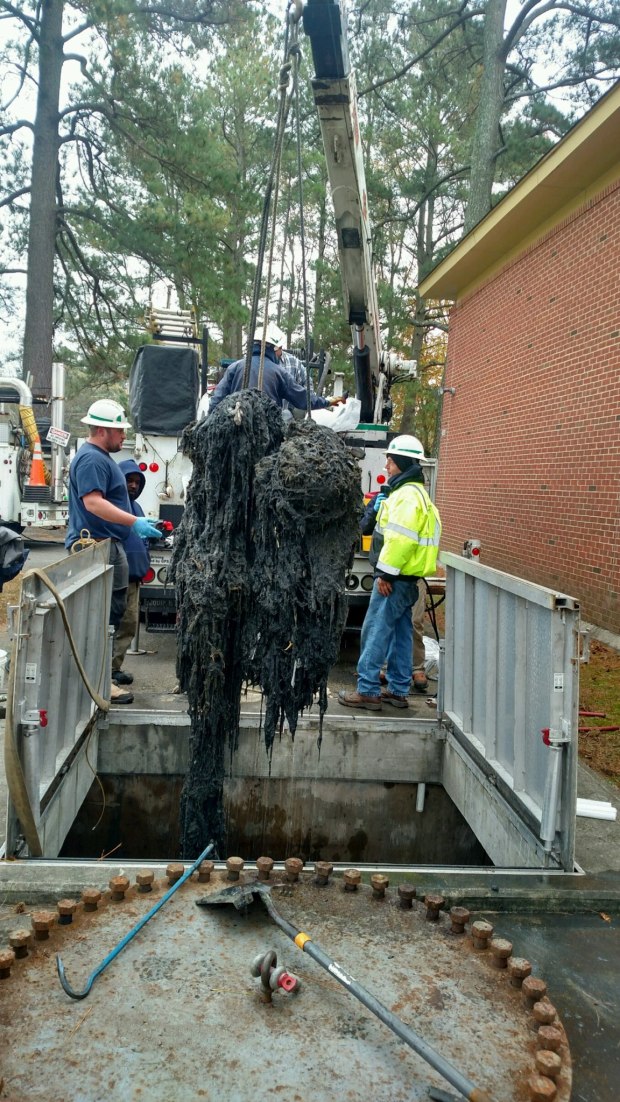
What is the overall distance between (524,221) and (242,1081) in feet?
37.1

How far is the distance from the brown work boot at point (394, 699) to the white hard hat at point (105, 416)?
2.68m

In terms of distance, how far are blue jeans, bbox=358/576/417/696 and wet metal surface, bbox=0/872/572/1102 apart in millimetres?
2733

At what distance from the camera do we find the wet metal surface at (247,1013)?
1.92 m

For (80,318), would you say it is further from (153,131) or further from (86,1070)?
(86,1070)

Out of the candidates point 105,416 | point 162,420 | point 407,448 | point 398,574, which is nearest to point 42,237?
point 162,420

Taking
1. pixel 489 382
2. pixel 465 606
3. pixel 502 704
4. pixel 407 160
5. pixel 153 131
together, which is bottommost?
pixel 502 704

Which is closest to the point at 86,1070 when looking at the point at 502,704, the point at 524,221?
the point at 502,704

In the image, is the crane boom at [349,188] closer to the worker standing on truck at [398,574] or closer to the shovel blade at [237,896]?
the worker standing on truck at [398,574]

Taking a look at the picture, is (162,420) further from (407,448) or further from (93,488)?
(407,448)

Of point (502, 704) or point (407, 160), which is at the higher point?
point (407, 160)

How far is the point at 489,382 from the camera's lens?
12.8 m

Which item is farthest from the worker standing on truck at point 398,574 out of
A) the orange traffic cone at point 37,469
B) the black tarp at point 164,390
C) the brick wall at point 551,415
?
the orange traffic cone at point 37,469

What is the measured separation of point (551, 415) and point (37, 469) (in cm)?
971

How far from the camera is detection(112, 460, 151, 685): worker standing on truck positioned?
5.58 m
